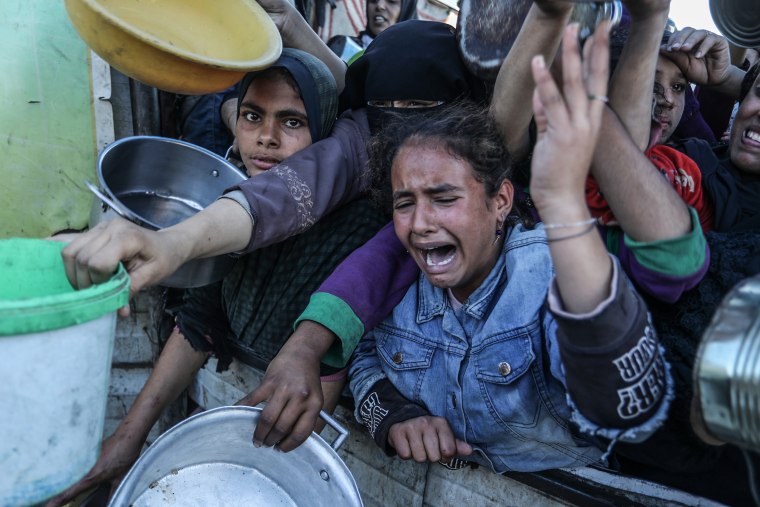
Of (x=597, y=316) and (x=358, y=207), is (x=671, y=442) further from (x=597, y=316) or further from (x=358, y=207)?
(x=358, y=207)

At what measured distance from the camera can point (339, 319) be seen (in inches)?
70.8

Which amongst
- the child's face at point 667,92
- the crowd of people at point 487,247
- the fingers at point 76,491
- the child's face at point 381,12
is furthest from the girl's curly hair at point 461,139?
the child's face at point 381,12

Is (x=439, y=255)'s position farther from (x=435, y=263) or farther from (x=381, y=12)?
(x=381, y=12)

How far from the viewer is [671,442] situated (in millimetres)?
1453

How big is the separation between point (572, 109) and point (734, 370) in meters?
0.49

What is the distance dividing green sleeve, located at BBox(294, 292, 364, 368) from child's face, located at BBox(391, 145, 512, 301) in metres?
0.25

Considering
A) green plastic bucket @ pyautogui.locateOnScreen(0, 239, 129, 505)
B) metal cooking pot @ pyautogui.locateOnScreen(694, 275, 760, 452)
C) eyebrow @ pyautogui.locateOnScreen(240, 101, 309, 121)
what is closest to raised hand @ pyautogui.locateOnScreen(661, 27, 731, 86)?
eyebrow @ pyautogui.locateOnScreen(240, 101, 309, 121)

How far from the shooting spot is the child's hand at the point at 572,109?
3.54 feet

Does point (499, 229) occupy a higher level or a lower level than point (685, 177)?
lower

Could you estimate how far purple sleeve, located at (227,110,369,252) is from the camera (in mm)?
1780

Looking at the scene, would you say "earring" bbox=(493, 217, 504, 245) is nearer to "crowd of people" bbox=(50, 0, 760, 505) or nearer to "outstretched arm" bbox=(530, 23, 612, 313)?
"crowd of people" bbox=(50, 0, 760, 505)

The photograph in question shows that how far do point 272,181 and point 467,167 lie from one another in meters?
0.56

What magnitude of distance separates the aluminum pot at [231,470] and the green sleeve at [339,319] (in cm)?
25

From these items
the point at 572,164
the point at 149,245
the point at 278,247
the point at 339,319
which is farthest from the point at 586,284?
the point at 278,247
